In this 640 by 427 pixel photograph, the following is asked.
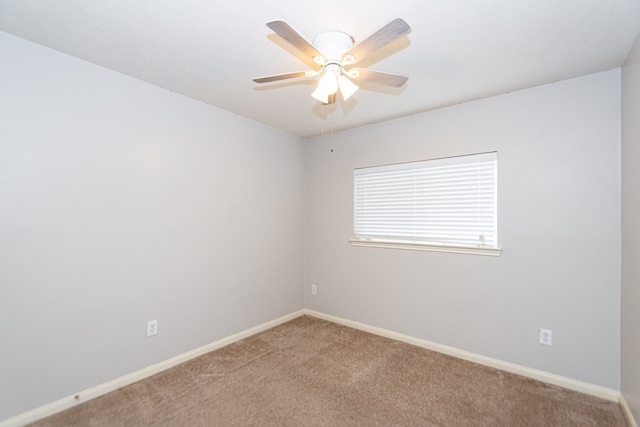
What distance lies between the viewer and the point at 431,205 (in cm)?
298

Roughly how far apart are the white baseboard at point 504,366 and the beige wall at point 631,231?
15 cm

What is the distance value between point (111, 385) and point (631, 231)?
3663 millimetres

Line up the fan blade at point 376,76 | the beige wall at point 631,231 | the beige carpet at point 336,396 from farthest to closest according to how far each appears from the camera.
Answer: the beige carpet at point 336,396 < the beige wall at point 631,231 < the fan blade at point 376,76

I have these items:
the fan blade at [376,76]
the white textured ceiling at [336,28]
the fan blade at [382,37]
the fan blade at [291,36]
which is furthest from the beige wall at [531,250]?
the fan blade at [291,36]

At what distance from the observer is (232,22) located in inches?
65.2

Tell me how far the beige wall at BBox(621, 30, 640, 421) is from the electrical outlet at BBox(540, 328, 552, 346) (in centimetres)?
41

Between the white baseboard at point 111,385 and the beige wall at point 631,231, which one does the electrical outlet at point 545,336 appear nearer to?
the beige wall at point 631,231

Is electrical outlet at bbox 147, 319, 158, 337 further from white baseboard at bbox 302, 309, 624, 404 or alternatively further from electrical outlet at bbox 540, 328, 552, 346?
electrical outlet at bbox 540, 328, 552, 346

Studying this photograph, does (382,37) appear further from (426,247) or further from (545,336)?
(545,336)

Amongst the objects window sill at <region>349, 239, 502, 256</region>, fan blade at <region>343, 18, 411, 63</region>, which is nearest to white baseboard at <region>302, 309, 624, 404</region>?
window sill at <region>349, 239, 502, 256</region>

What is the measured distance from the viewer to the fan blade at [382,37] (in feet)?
4.04

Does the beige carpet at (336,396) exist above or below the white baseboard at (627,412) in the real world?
below

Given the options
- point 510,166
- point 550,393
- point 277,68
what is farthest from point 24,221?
point 550,393

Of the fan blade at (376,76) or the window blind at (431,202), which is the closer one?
the fan blade at (376,76)
